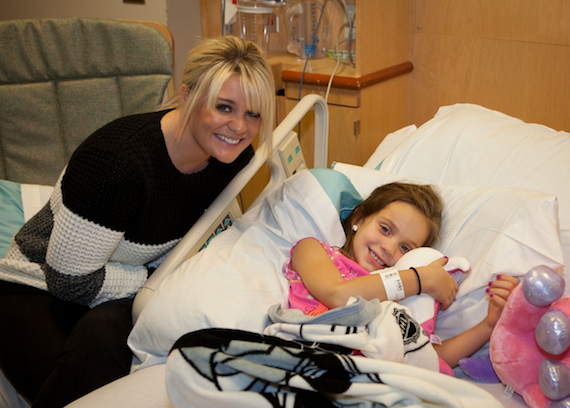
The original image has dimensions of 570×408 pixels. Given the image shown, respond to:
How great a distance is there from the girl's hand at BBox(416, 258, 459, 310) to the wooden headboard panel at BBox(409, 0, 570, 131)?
1.47 metres

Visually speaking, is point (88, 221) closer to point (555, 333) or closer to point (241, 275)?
point (241, 275)

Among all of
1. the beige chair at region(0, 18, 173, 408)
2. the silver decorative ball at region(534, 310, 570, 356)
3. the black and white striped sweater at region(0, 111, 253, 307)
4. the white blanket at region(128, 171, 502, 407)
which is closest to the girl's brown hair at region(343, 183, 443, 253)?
the white blanket at region(128, 171, 502, 407)

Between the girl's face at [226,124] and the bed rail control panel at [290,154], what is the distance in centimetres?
31

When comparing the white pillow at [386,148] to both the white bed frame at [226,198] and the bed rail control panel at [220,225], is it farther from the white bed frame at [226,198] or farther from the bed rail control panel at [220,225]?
the bed rail control panel at [220,225]

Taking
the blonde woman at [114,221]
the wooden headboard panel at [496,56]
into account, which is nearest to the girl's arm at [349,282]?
the blonde woman at [114,221]

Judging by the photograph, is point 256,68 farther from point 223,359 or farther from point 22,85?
point 22,85

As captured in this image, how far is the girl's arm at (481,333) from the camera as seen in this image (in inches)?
52.2

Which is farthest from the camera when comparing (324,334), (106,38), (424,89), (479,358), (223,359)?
(424,89)

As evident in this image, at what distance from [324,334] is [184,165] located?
736 millimetres

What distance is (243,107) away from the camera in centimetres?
151

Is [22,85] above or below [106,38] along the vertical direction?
below

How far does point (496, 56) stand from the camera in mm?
2643

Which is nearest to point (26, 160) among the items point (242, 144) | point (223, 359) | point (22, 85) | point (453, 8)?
point (22, 85)

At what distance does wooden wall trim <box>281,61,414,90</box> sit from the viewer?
261 centimetres
